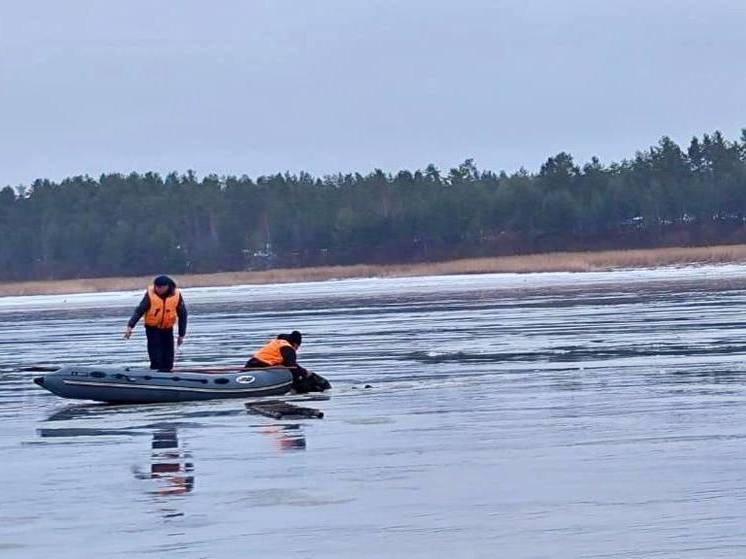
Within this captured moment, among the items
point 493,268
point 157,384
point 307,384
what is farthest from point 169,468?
point 493,268

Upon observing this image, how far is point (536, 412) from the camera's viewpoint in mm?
16875

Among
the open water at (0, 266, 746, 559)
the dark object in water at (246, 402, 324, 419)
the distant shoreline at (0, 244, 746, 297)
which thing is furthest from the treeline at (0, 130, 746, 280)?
the dark object in water at (246, 402, 324, 419)

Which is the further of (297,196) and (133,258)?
(297,196)

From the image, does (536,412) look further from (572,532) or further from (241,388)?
(572,532)

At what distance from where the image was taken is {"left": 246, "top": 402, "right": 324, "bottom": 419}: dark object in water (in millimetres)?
17750

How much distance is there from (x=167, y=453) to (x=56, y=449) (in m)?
1.34

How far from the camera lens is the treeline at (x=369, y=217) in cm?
10794

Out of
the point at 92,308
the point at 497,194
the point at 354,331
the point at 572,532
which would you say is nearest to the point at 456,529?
the point at 572,532

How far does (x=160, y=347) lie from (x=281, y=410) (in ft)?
10.1

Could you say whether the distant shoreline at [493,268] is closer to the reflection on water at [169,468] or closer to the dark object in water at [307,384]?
the dark object in water at [307,384]

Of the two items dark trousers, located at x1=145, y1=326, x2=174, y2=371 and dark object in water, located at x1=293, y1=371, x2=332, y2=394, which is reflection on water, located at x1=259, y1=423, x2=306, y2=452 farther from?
dark trousers, located at x1=145, y1=326, x2=174, y2=371

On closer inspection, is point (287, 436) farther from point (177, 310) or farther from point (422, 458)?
point (177, 310)

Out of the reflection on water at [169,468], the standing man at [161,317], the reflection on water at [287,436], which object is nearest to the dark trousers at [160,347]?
the standing man at [161,317]

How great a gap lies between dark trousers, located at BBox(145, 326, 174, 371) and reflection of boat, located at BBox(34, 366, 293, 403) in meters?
0.96
